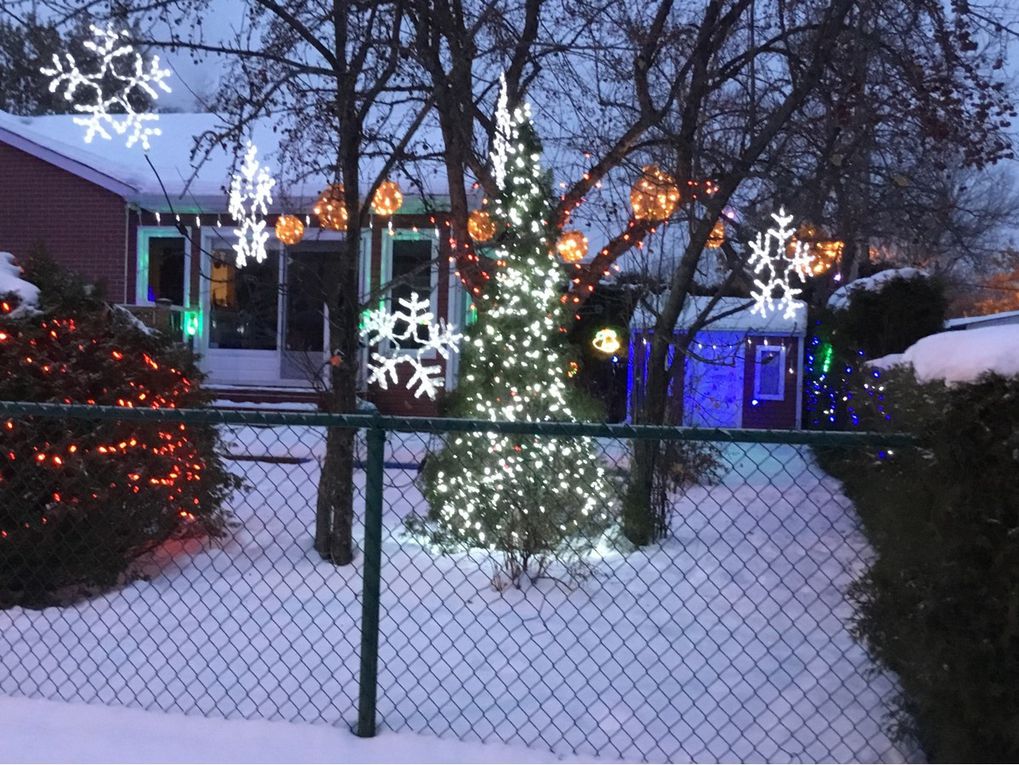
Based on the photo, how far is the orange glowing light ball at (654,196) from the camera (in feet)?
23.3

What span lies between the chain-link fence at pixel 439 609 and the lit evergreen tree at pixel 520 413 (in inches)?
0.9

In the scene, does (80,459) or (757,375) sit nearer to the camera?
(80,459)

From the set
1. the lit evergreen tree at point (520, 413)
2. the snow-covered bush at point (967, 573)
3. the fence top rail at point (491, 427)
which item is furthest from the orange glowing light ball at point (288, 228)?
the snow-covered bush at point (967, 573)

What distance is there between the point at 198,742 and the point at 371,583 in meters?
0.86

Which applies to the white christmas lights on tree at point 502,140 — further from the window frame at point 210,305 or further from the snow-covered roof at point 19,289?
the window frame at point 210,305

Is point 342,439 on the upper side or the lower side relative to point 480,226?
lower

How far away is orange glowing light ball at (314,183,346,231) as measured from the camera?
709cm

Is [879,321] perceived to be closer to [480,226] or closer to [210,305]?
[480,226]

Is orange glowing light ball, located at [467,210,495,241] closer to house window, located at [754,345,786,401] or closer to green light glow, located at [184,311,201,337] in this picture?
green light glow, located at [184,311,201,337]

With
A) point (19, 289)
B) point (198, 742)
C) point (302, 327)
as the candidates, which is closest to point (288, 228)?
point (19, 289)

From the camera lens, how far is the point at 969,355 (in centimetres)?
297

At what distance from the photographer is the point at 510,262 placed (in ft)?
21.3

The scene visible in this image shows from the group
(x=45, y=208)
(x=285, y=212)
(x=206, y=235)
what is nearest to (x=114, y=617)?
(x=285, y=212)

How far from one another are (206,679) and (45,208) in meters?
12.0
